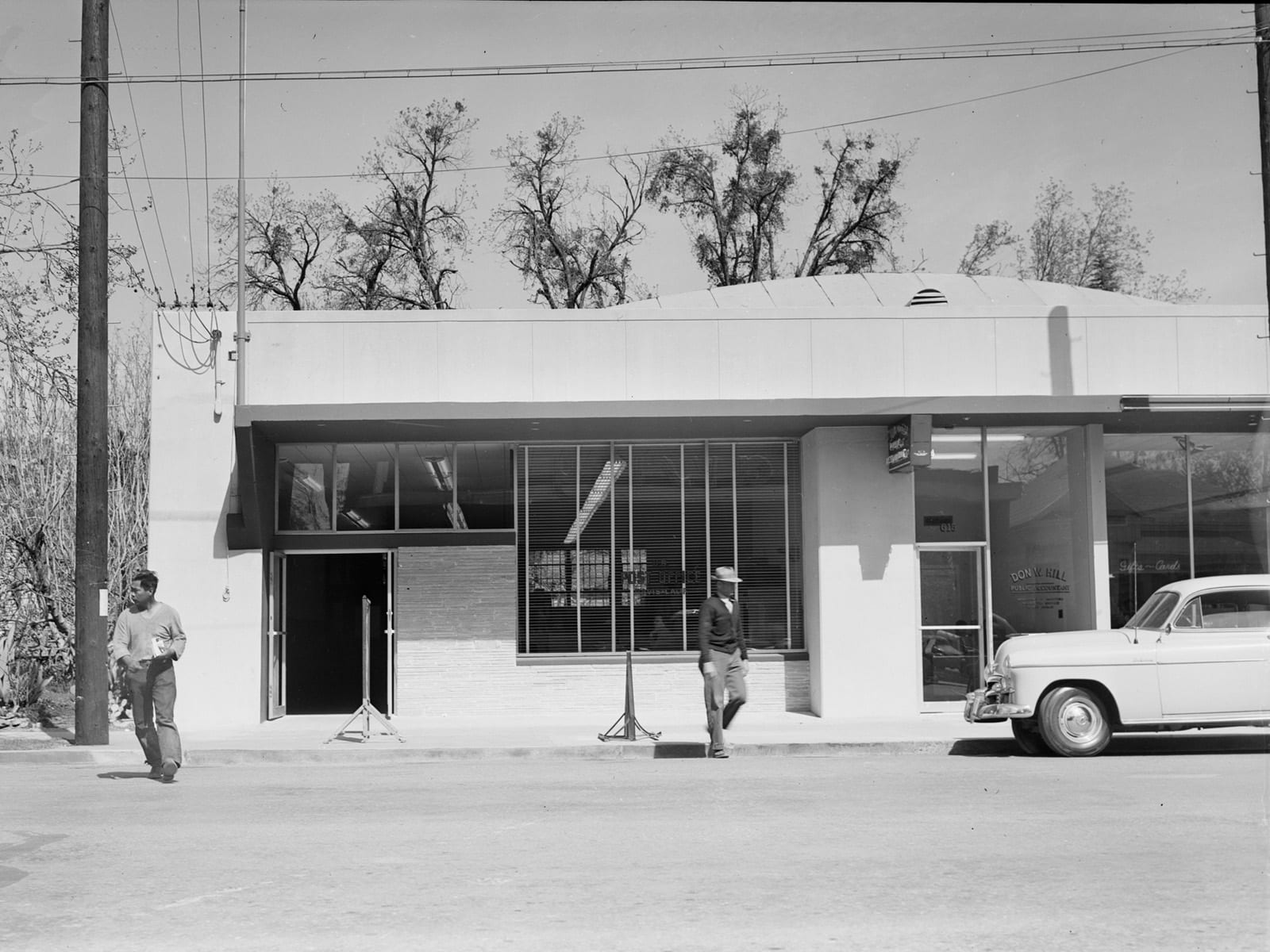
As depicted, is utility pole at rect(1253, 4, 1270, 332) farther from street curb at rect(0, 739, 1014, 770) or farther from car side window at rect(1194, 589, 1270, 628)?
street curb at rect(0, 739, 1014, 770)

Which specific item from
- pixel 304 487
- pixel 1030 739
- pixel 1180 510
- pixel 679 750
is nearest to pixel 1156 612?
pixel 1030 739

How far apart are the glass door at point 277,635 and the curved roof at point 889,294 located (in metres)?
7.18

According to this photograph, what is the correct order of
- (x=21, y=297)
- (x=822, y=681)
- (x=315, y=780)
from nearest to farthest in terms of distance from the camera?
(x=315, y=780), (x=822, y=681), (x=21, y=297)

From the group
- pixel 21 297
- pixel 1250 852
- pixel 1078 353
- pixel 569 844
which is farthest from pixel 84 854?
pixel 21 297

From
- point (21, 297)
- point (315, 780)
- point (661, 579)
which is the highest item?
point (21, 297)

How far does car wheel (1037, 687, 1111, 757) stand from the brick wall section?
552 centimetres

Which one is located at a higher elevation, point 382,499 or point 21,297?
point 21,297

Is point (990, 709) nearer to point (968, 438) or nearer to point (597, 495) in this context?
point (968, 438)

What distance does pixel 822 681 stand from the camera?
17.8 m

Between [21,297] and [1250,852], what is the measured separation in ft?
67.3

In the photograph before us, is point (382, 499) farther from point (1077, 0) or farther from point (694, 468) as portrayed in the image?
point (1077, 0)

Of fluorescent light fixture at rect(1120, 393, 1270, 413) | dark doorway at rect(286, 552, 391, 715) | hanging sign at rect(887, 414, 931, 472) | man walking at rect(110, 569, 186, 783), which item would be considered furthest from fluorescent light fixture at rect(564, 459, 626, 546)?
man walking at rect(110, 569, 186, 783)

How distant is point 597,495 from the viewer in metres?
18.7

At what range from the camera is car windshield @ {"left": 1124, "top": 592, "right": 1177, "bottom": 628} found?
13.4m
